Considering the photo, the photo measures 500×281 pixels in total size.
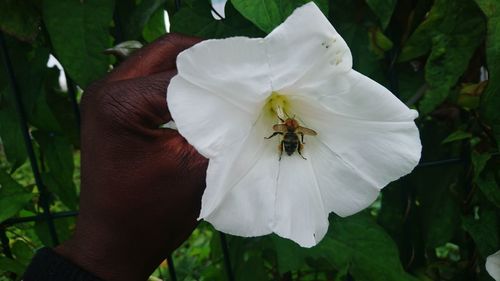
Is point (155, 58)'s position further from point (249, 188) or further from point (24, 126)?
point (24, 126)

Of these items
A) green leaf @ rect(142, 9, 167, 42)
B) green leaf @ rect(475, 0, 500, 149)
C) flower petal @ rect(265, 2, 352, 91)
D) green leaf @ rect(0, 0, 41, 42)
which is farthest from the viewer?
green leaf @ rect(142, 9, 167, 42)

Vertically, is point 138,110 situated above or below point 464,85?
above

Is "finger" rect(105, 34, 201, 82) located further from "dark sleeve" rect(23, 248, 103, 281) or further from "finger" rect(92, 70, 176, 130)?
"dark sleeve" rect(23, 248, 103, 281)

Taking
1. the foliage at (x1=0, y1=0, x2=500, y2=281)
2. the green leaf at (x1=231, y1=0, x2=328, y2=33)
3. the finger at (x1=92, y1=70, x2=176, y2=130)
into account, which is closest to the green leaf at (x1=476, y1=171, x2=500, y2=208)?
the foliage at (x1=0, y1=0, x2=500, y2=281)

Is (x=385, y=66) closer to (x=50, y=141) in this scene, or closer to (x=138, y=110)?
(x=138, y=110)

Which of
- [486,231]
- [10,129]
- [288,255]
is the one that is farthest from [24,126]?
[486,231]

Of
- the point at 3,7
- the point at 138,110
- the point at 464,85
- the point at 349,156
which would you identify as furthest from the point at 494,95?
the point at 3,7
